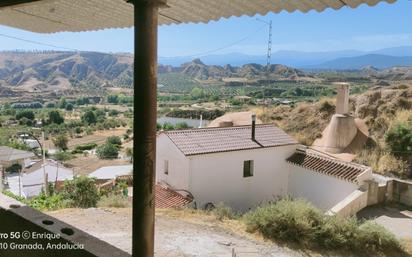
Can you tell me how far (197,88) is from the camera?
40219mm

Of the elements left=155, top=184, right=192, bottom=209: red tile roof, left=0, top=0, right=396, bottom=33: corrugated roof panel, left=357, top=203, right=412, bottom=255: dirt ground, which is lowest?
left=155, top=184, right=192, bottom=209: red tile roof

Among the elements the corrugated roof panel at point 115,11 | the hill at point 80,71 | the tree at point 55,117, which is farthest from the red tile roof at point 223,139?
the tree at point 55,117

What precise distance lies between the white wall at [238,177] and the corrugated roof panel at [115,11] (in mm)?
8852

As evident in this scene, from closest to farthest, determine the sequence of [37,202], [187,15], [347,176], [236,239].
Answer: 1. [187,15]
2. [236,239]
3. [37,202]
4. [347,176]

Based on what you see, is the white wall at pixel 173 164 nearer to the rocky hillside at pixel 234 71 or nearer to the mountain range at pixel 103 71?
the rocky hillside at pixel 234 71

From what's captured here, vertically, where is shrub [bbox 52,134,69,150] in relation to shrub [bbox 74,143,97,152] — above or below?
above

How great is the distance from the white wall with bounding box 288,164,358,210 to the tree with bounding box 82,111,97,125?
146 ft

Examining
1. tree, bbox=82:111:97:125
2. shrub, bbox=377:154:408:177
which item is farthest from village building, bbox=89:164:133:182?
tree, bbox=82:111:97:125

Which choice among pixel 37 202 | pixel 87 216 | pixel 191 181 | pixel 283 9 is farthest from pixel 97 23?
pixel 191 181

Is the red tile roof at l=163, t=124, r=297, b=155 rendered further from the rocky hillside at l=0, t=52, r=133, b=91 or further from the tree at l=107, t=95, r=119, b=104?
the tree at l=107, t=95, r=119, b=104

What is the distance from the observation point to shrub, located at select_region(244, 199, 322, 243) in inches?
311

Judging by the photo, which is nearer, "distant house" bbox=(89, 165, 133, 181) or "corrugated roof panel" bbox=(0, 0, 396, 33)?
"corrugated roof panel" bbox=(0, 0, 396, 33)

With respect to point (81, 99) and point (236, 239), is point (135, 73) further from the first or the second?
point (81, 99)

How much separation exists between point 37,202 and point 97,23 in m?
7.64
